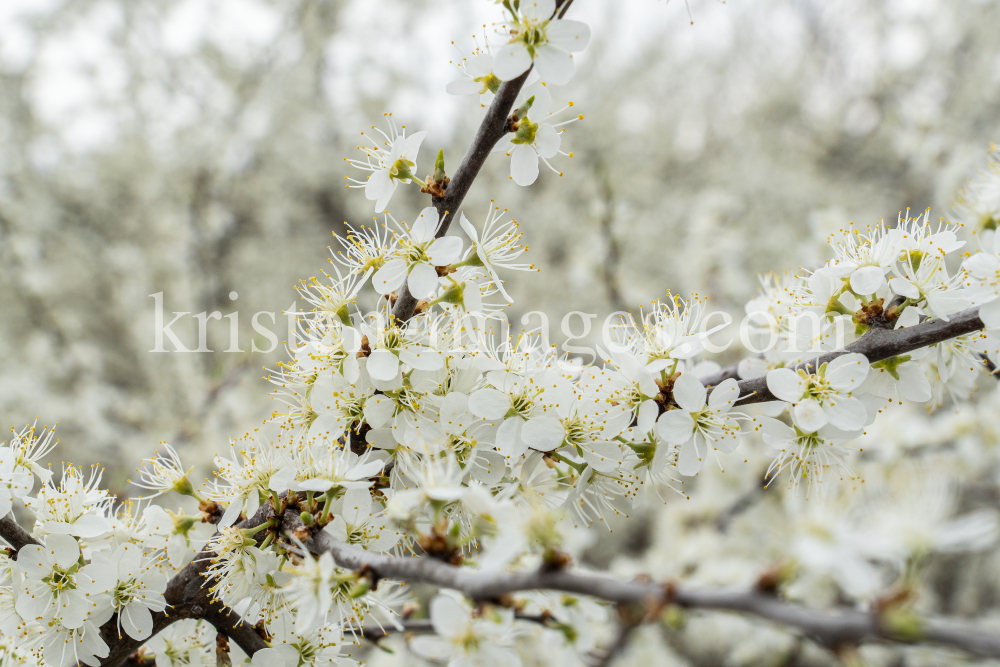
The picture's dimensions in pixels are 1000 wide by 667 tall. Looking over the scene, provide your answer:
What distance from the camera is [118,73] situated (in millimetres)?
5684

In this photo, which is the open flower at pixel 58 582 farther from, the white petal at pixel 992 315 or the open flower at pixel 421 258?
the white petal at pixel 992 315

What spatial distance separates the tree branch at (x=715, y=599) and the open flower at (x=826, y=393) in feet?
1.96

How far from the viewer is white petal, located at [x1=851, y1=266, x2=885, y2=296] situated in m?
1.26

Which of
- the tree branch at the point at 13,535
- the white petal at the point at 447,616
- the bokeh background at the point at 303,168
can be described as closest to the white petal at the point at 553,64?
the white petal at the point at 447,616

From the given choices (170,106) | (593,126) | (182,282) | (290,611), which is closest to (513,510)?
(290,611)

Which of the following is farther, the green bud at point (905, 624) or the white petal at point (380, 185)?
the white petal at point (380, 185)

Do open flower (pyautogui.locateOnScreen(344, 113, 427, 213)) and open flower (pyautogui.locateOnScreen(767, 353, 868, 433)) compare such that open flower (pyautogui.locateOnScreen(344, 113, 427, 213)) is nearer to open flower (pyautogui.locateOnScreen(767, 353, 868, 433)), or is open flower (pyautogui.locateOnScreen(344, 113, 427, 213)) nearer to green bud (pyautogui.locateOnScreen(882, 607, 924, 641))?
open flower (pyautogui.locateOnScreen(767, 353, 868, 433))

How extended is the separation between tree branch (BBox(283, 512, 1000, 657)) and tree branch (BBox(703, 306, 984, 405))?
26.8 inches

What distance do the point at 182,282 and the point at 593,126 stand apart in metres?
4.42

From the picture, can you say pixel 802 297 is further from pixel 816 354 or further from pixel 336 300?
pixel 336 300

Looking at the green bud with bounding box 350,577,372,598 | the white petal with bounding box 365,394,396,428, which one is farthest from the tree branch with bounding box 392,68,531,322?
the green bud with bounding box 350,577,372,598

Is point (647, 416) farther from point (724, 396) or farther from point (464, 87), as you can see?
point (464, 87)

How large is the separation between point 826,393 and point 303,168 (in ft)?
19.2

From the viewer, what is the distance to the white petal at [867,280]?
1.26 meters
